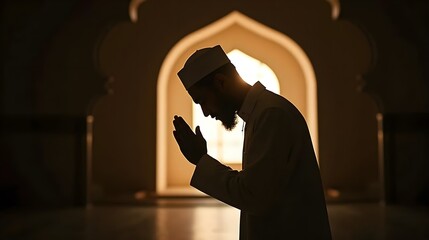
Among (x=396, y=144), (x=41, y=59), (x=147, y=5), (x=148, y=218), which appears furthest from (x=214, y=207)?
(x=147, y=5)

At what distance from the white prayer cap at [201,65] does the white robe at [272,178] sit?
13 centimetres

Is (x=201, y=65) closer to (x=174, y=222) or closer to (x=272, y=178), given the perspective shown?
(x=272, y=178)

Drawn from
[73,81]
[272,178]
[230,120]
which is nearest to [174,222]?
[73,81]

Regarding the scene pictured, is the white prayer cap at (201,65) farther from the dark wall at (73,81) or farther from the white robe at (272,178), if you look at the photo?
the dark wall at (73,81)

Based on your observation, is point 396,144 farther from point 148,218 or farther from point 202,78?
point 202,78

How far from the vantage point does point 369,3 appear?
22.4 feet

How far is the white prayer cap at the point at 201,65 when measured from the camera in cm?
163

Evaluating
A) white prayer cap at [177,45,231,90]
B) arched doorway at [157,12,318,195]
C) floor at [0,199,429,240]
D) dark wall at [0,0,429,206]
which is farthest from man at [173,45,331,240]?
arched doorway at [157,12,318,195]

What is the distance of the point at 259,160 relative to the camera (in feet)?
4.83

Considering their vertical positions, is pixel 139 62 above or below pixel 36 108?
above

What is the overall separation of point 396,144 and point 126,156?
4.19 metres

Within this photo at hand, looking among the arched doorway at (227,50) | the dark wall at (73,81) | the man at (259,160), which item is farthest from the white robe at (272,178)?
the arched doorway at (227,50)

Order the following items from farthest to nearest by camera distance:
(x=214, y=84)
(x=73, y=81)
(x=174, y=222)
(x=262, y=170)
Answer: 1. (x=73, y=81)
2. (x=174, y=222)
3. (x=214, y=84)
4. (x=262, y=170)

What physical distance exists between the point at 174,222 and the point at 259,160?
421cm
